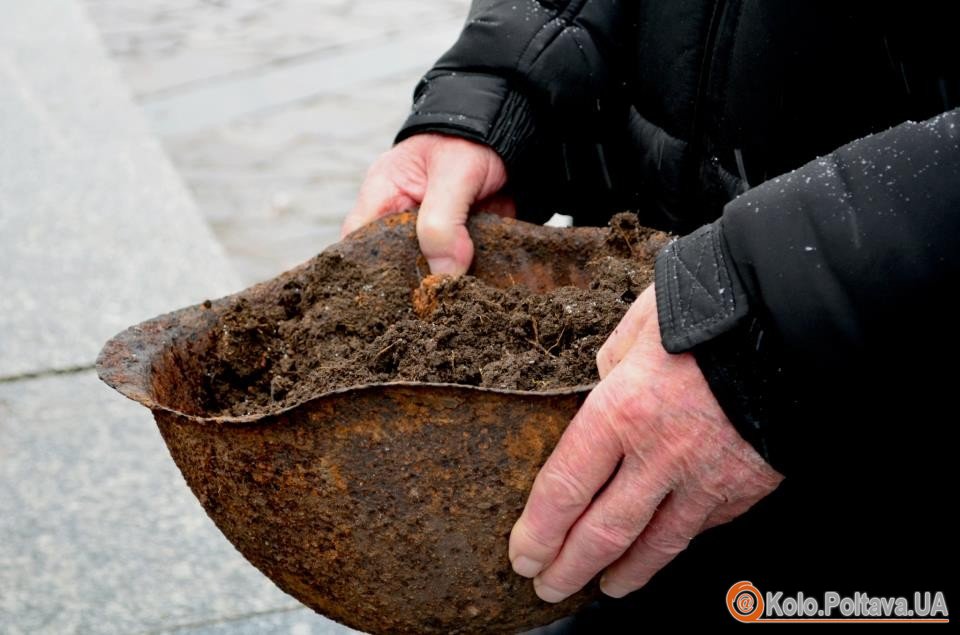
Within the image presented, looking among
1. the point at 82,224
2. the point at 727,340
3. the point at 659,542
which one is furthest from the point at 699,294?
the point at 82,224

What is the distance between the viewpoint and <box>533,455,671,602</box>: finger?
1272mm

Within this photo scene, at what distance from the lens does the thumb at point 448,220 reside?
1.76 meters

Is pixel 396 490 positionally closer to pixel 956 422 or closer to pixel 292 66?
pixel 956 422

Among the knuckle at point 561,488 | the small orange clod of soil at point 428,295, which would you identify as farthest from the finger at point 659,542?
the small orange clod of soil at point 428,295

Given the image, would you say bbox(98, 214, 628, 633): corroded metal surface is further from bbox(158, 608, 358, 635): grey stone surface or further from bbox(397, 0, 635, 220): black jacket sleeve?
bbox(158, 608, 358, 635): grey stone surface

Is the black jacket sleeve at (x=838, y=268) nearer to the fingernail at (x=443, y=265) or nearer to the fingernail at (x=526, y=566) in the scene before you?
the fingernail at (x=526, y=566)

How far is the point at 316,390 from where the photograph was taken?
141 cm

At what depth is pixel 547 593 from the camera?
136cm

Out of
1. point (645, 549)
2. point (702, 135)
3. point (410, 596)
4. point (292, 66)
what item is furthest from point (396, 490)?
point (292, 66)

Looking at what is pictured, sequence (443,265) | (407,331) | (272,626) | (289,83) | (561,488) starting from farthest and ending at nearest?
(289,83)
(272,626)
(443,265)
(407,331)
(561,488)

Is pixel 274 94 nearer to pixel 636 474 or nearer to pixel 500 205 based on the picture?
pixel 500 205

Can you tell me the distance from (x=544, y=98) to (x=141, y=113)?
13.0 feet

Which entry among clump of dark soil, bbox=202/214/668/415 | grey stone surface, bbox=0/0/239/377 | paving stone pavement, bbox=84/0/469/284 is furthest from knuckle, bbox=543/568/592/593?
paving stone pavement, bbox=84/0/469/284

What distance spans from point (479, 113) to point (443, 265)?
0.27 meters
